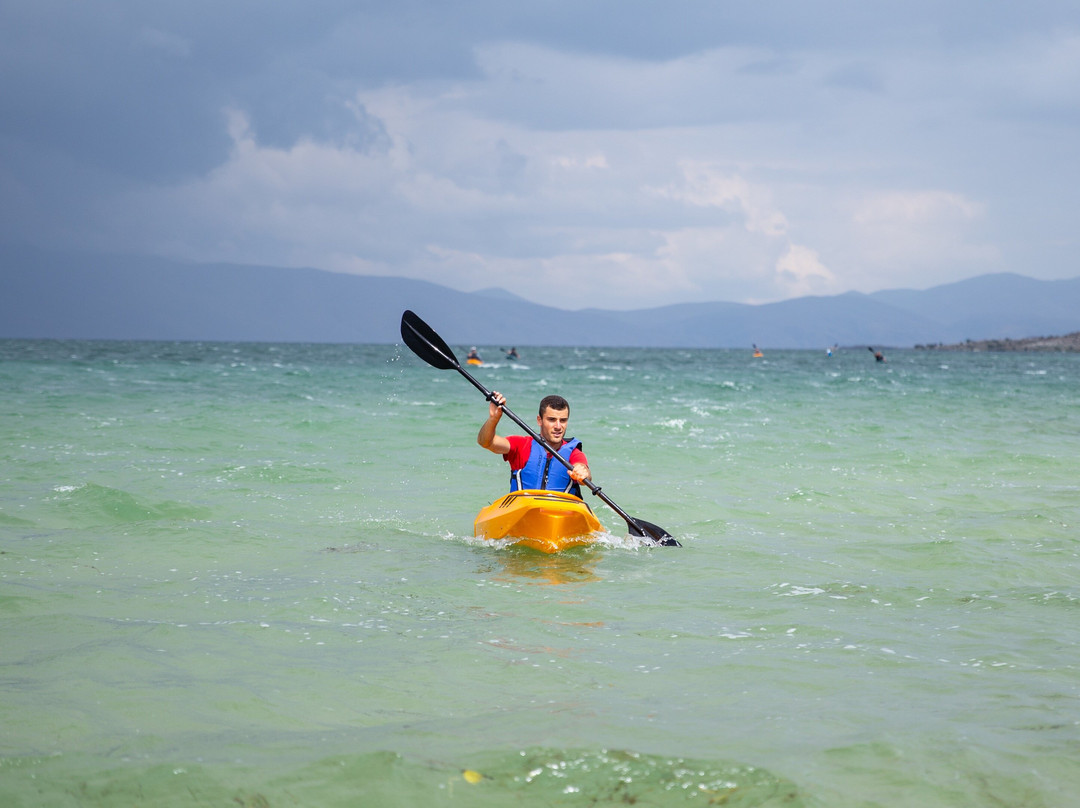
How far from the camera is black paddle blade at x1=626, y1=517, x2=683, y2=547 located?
25.4 feet

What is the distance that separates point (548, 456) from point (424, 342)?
2.20 metres

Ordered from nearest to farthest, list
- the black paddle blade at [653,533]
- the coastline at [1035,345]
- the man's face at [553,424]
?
the man's face at [553,424] < the black paddle blade at [653,533] < the coastline at [1035,345]

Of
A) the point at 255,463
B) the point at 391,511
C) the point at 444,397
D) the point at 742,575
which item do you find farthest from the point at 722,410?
the point at 742,575

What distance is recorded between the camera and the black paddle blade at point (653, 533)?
7.73 metres

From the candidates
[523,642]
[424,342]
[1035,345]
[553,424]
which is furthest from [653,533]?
[1035,345]

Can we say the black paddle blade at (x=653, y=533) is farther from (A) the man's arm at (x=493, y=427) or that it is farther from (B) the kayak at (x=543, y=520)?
(A) the man's arm at (x=493, y=427)

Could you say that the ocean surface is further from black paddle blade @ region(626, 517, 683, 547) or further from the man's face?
the man's face

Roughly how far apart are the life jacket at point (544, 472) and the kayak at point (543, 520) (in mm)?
187

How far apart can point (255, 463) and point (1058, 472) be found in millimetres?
10494

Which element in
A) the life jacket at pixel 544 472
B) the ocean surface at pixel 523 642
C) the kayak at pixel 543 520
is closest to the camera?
the ocean surface at pixel 523 642

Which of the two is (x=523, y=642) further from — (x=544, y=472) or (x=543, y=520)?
(x=544, y=472)

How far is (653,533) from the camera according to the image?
7.85m

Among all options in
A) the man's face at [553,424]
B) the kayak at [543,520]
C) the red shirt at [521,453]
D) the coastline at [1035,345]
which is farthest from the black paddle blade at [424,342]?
the coastline at [1035,345]

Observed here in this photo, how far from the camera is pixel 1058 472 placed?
12.4 meters
